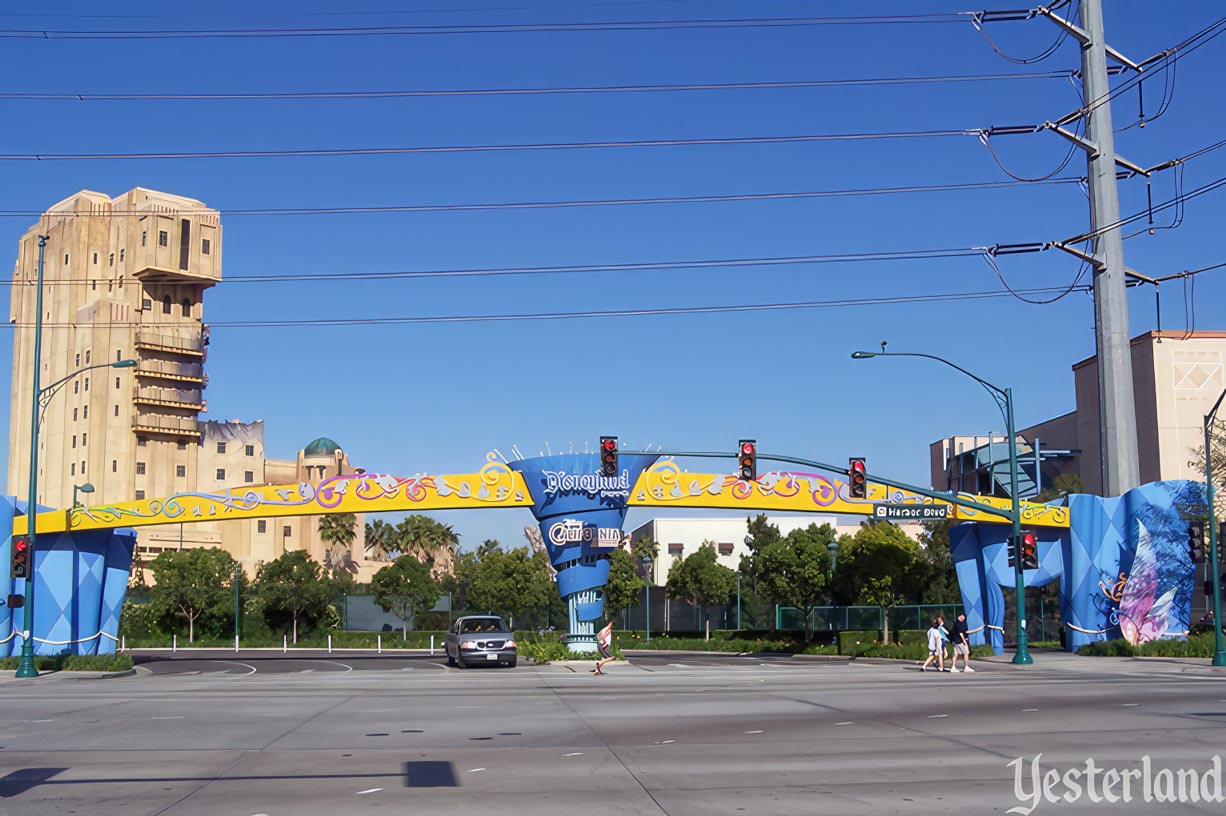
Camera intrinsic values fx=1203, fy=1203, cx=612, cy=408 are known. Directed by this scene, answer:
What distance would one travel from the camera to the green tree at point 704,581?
8056 cm

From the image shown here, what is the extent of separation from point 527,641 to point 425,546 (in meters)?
71.3

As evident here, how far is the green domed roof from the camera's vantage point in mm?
138500

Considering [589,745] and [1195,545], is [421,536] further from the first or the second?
[589,745]

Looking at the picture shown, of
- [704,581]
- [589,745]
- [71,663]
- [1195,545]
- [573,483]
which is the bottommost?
[71,663]

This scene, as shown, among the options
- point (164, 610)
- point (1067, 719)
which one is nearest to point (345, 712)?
point (1067, 719)

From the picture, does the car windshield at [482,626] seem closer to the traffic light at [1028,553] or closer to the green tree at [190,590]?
the traffic light at [1028,553]

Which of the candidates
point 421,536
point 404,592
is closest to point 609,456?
point 404,592

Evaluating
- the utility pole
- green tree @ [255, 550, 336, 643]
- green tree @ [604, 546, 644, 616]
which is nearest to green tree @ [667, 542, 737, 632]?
green tree @ [604, 546, 644, 616]

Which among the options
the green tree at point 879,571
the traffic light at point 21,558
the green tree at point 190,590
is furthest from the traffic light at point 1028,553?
the green tree at point 190,590

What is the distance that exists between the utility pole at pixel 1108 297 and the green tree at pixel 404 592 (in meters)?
48.6

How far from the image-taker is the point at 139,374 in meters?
117

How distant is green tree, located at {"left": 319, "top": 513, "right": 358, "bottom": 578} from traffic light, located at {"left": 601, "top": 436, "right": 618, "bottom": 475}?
9027 centimetres

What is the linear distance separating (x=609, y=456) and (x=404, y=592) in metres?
49.4

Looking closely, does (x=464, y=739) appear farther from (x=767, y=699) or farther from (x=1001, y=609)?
(x=1001, y=609)
